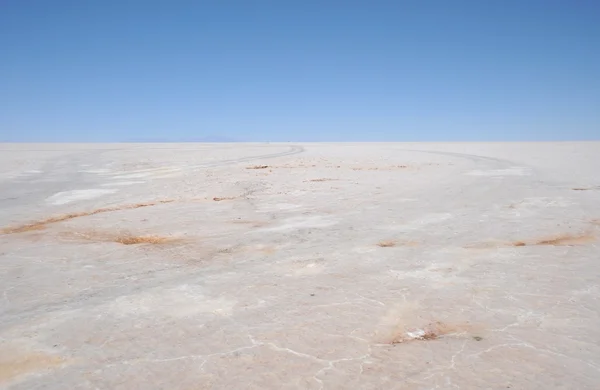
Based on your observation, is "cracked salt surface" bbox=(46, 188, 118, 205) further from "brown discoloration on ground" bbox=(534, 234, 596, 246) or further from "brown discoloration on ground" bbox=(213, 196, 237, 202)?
"brown discoloration on ground" bbox=(534, 234, 596, 246)

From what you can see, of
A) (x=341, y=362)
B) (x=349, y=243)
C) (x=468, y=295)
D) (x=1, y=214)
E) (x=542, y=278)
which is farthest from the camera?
(x=1, y=214)

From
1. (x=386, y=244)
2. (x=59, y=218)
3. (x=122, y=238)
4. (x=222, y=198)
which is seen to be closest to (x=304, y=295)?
(x=386, y=244)

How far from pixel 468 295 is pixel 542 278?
849 millimetres

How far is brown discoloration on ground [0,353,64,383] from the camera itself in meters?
2.64

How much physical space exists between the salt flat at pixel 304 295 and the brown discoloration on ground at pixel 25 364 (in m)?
0.01

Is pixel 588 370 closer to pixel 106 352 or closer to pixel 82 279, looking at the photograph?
pixel 106 352

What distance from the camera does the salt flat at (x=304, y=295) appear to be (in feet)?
8.70

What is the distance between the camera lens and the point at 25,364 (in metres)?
2.75

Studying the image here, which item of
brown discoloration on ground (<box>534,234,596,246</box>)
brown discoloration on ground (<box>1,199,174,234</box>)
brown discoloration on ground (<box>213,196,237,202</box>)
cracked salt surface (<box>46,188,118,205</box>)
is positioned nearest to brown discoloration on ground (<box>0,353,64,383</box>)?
brown discoloration on ground (<box>1,199,174,234</box>)

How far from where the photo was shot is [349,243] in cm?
528

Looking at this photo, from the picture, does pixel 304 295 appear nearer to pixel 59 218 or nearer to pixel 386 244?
pixel 386 244

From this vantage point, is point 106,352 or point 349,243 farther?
point 349,243

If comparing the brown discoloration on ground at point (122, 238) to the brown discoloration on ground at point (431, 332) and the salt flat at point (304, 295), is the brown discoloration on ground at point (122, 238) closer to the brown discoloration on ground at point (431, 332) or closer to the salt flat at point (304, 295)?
the salt flat at point (304, 295)

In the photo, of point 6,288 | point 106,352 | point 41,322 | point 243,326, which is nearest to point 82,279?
point 6,288
